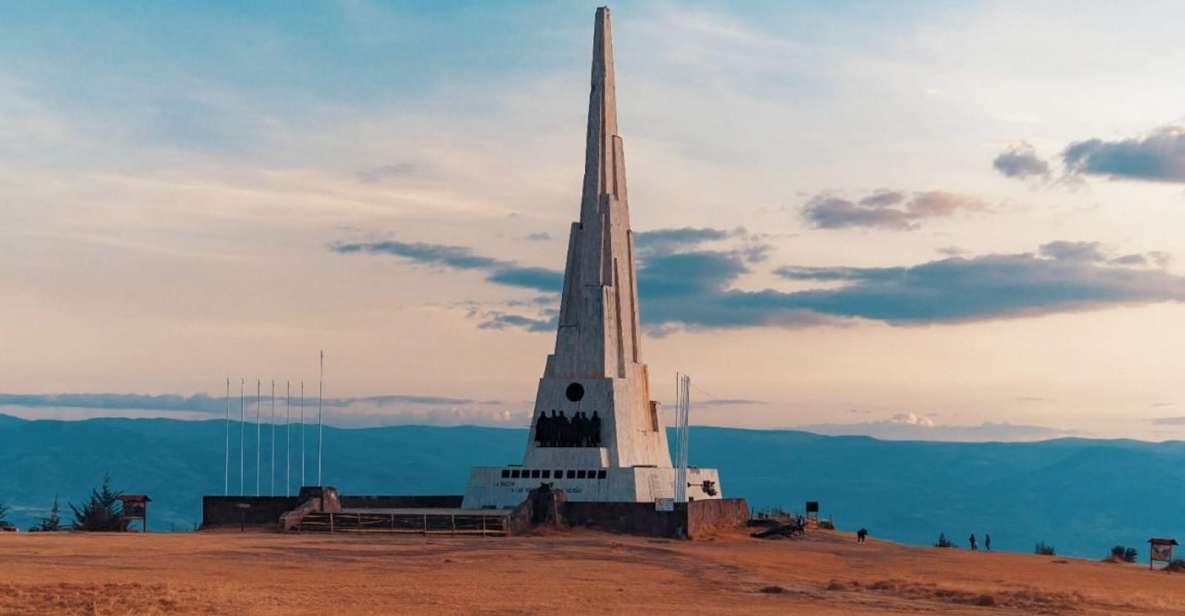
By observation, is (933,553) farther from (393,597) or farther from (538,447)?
(393,597)

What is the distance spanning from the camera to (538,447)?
62344 millimetres

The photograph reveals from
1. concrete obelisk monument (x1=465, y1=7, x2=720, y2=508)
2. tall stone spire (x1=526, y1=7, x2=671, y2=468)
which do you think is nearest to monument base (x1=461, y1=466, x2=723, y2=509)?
concrete obelisk monument (x1=465, y1=7, x2=720, y2=508)

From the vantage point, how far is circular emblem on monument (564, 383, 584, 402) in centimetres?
6270

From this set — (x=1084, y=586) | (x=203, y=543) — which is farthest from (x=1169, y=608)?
(x=203, y=543)

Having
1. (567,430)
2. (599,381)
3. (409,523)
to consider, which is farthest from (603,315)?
(409,523)

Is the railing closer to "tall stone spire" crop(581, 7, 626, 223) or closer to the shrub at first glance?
"tall stone spire" crop(581, 7, 626, 223)

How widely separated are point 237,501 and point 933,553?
75.4 ft

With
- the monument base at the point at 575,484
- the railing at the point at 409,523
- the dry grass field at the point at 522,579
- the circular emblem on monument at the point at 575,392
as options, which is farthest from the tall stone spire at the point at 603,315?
the dry grass field at the point at 522,579

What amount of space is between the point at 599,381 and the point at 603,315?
8.27 ft

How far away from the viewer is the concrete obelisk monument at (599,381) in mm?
60656

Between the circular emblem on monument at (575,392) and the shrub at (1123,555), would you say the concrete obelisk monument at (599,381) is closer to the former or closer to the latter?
the circular emblem on monument at (575,392)

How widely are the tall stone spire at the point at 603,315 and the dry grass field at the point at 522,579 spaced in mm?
10978

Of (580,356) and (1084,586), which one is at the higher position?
(580,356)

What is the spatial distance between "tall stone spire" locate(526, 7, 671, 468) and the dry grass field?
36.0ft
